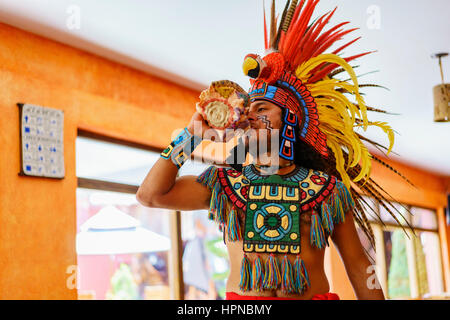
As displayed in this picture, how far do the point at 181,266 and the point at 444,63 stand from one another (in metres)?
3.03

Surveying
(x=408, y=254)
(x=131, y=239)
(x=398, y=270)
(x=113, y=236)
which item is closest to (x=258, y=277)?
(x=113, y=236)

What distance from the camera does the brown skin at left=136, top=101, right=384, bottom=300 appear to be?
1520 millimetres

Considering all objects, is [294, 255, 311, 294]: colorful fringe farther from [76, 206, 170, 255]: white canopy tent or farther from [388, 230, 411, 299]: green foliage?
[388, 230, 411, 299]: green foliage

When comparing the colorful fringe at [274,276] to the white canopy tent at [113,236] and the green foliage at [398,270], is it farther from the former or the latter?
the green foliage at [398,270]

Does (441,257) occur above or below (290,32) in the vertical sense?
below

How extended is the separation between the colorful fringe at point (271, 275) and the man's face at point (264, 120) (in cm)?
34

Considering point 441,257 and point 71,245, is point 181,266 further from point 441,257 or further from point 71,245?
point 441,257

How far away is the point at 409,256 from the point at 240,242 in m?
9.32

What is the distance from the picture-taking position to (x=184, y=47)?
14.6 ft

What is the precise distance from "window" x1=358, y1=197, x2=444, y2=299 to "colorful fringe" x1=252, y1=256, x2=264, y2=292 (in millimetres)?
7810

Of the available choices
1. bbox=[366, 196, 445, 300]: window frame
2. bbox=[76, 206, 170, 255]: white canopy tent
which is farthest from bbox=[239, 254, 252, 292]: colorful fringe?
bbox=[366, 196, 445, 300]: window frame

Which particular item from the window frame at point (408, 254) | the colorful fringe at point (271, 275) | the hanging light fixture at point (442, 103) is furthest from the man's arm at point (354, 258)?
the window frame at point (408, 254)
